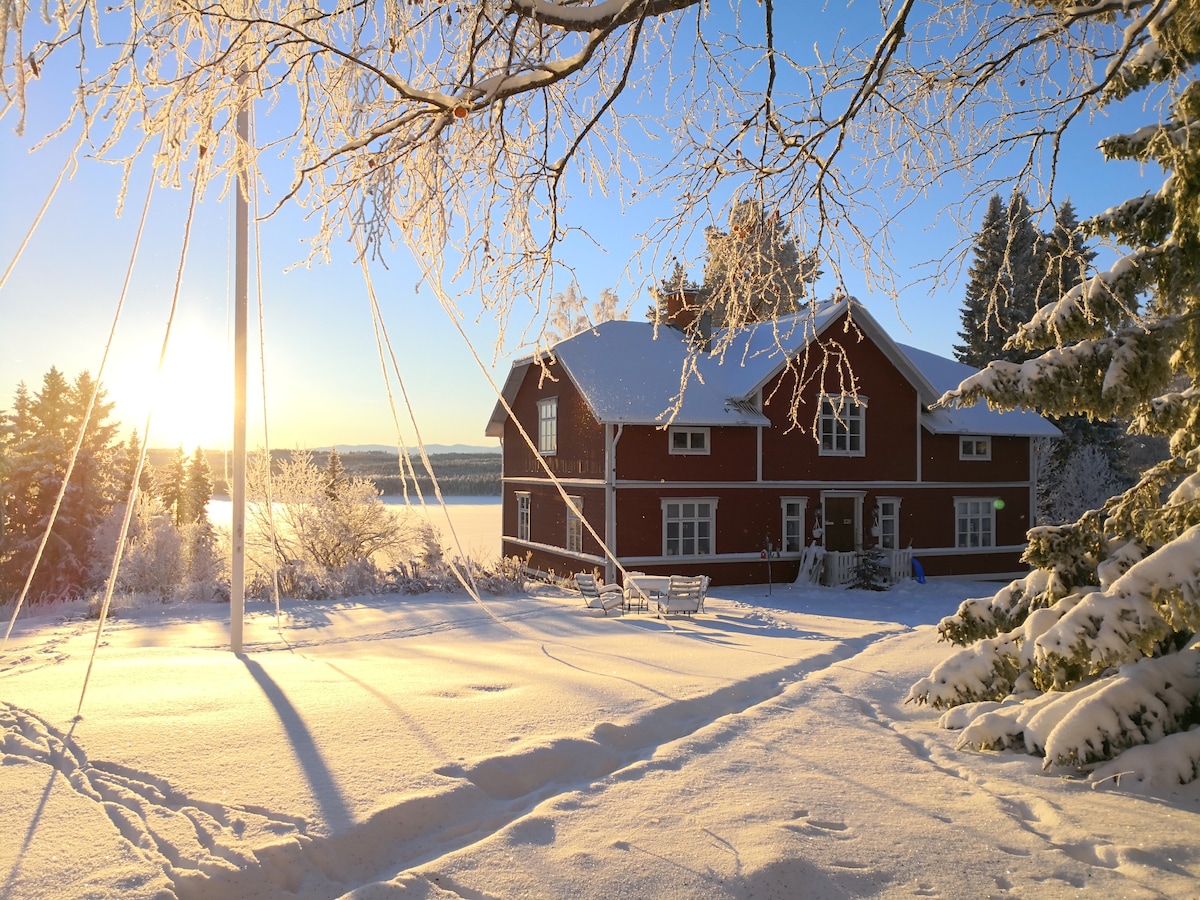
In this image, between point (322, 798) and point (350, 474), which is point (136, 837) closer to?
point (322, 798)

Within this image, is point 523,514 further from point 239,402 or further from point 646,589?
point 239,402

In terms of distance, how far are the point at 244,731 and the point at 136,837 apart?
4.35ft

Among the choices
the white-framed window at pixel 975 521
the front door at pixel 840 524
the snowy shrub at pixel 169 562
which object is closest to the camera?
the snowy shrub at pixel 169 562

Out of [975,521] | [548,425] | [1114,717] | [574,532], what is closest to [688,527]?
[574,532]

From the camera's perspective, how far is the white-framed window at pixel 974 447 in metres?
25.7

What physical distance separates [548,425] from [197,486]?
1616 inches

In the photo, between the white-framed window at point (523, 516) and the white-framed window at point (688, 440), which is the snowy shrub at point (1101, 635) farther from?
the white-framed window at point (523, 516)

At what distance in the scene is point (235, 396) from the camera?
797 cm

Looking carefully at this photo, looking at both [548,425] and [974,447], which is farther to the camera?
[974,447]

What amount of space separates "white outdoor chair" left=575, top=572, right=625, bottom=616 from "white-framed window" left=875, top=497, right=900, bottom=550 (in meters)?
11.6

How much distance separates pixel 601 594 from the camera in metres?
14.9

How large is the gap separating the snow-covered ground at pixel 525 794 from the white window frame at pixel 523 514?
19.3 meters

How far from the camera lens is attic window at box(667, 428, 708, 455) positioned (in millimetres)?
21688

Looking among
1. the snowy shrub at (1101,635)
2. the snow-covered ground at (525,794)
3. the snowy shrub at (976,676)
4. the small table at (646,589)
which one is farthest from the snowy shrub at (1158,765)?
the small table at (646,589)
